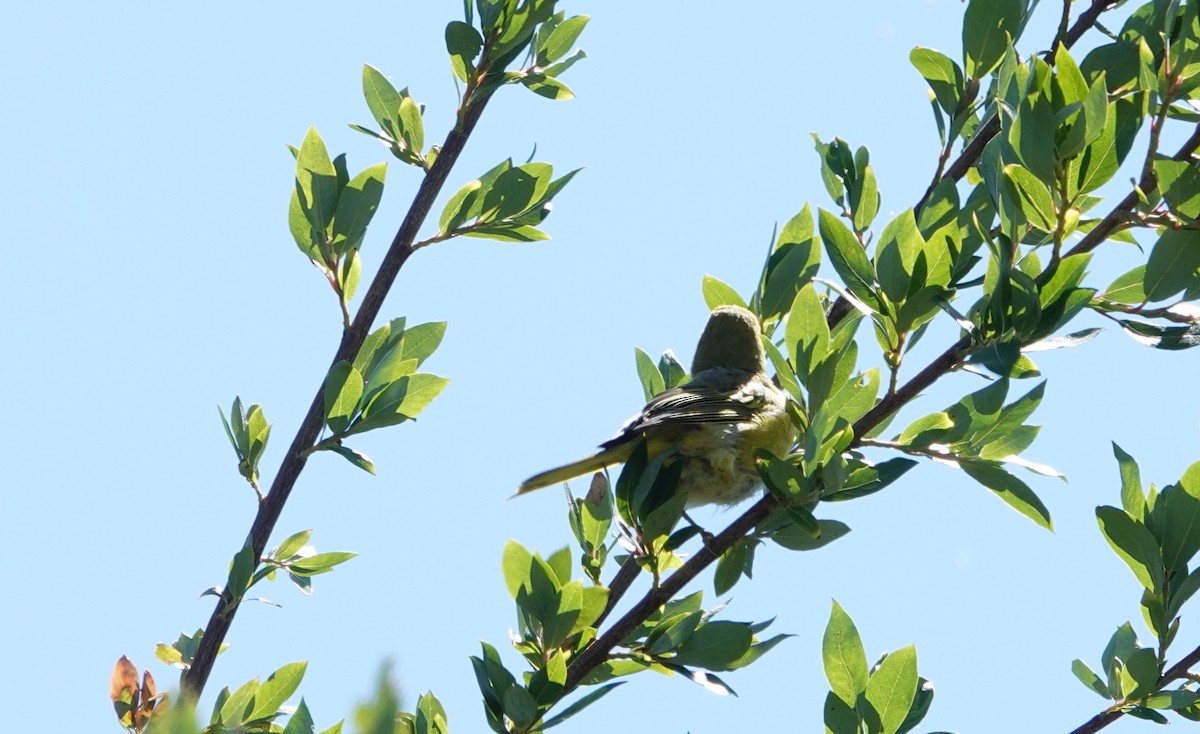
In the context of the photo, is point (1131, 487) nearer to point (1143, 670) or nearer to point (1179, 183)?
point (1143, 670)

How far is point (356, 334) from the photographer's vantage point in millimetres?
2633

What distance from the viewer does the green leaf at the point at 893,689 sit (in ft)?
7.33

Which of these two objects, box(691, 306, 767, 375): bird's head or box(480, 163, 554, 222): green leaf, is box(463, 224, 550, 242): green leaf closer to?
box(480, 163, 554, 222): green leaf

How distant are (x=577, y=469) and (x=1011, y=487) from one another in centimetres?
140

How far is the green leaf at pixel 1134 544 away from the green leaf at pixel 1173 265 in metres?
0.41

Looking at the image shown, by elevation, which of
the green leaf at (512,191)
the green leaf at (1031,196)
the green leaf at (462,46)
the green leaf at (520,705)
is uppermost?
the green leaf at (462,46)

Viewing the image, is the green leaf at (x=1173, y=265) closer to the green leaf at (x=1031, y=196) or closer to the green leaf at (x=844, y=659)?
the green leaf at (x=1031, y=196)

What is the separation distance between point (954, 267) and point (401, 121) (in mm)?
1330

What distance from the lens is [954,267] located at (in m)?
2.29

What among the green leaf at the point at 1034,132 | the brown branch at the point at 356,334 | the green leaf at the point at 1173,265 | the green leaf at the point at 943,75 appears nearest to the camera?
the green leaf at the point at 1034,132

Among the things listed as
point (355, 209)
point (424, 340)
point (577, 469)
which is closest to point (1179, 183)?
point (424, 340)

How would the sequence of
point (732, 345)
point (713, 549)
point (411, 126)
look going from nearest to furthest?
point (713, 549)
point (411, 126)
point (732, 345)

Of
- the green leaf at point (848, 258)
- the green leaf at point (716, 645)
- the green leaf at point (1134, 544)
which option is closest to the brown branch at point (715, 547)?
the green leaf at point (716, 645)

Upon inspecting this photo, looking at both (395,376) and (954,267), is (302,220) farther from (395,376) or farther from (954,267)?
(954,267)
